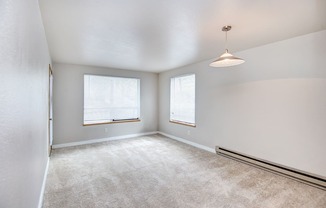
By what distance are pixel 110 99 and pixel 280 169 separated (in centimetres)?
473

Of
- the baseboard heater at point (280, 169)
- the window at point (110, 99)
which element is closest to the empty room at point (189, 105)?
the baseboard heater at point (280, 169)

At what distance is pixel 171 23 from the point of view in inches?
87.9

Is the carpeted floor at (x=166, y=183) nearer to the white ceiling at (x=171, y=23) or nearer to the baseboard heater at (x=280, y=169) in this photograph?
the baseboard heater at (x=280, y=169)

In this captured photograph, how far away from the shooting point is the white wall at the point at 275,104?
8.25 ft

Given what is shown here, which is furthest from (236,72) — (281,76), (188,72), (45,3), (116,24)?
(45,3)

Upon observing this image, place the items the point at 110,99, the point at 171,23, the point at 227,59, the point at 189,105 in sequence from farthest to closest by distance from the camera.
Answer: the point at 110,99 < the point at 189,105 < the point at 171,23 < the point at 227,59

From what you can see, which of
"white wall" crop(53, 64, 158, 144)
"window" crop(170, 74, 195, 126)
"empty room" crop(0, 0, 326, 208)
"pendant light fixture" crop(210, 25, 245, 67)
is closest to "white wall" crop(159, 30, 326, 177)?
"empty room" crop(0, 0, 326, 208)

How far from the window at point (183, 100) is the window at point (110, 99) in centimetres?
131

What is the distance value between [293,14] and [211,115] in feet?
8.48

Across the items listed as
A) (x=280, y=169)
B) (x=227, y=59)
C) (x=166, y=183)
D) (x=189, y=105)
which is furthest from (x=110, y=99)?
(x=280, y=169)

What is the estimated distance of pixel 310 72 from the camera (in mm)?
2564

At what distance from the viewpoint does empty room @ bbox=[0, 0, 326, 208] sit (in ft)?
4.66

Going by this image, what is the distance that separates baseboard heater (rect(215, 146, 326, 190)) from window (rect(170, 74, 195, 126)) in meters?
1.52

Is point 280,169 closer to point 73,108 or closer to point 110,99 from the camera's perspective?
point 110,99
